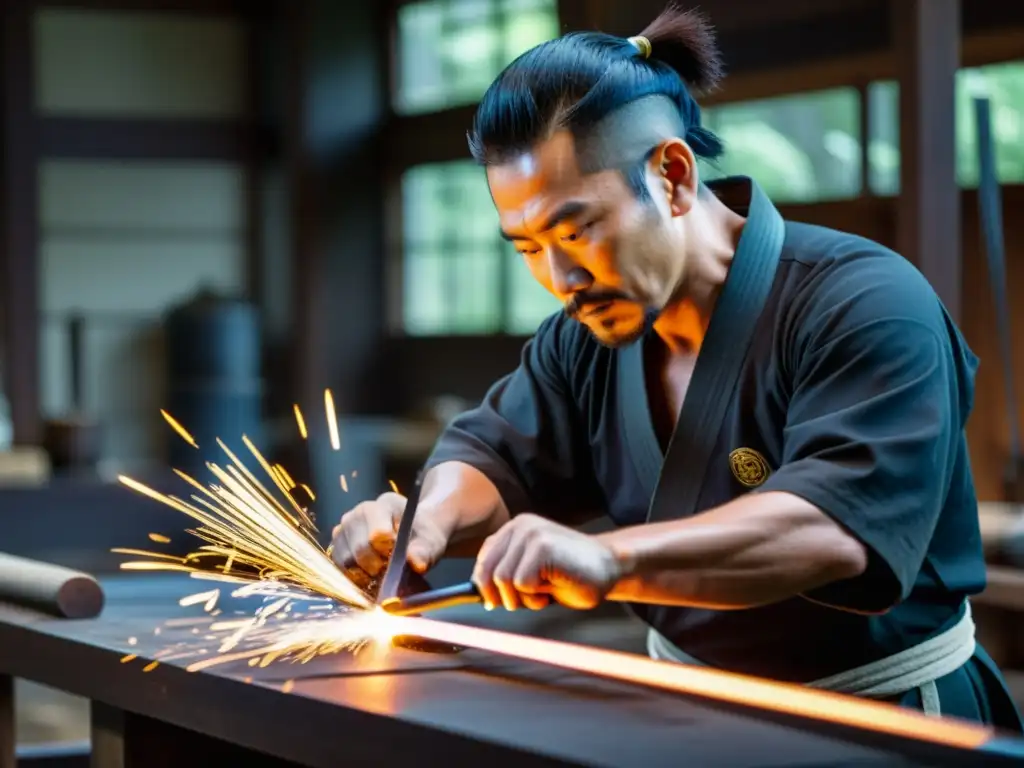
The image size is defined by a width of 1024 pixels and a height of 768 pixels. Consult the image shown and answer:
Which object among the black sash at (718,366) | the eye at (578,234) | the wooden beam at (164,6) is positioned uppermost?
the wooden beam at (164,6)

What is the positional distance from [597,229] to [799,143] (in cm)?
500

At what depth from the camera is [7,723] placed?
2051mm

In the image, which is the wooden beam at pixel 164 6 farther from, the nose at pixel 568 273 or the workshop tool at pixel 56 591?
the nose at pixel 568 273

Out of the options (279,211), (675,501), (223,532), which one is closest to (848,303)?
(675,501)

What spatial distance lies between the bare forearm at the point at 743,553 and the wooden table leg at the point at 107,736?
0.62m

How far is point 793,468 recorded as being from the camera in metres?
1.41

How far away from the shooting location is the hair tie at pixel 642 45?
1641 mm

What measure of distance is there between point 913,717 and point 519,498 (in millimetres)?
675

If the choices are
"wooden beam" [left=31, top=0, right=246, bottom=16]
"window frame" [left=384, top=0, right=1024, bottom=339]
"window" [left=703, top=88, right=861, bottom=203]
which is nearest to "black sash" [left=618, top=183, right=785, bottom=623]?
"window frame" [left=384, top=0, right=1024, bottom=339]

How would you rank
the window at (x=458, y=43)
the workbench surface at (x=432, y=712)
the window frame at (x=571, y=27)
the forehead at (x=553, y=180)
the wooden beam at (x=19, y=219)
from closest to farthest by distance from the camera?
the workbench surface at (x=432, y=712) < the forehead at (x=553, y=180) < the window frame at (x=571, y=27) < the window at (x=458, y=43) < the wooden beam at (x=19, y=219)

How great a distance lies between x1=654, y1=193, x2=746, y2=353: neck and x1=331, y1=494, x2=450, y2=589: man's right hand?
0.36 m

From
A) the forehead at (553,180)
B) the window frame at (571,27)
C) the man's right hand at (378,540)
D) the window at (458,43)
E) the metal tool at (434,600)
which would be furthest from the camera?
the window at (458,43)

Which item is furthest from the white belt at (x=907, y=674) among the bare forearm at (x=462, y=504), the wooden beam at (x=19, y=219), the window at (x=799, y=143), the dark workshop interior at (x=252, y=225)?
the wooden beam at (x=19, y=219)

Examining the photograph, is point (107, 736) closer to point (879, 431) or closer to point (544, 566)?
point (544, 566)
